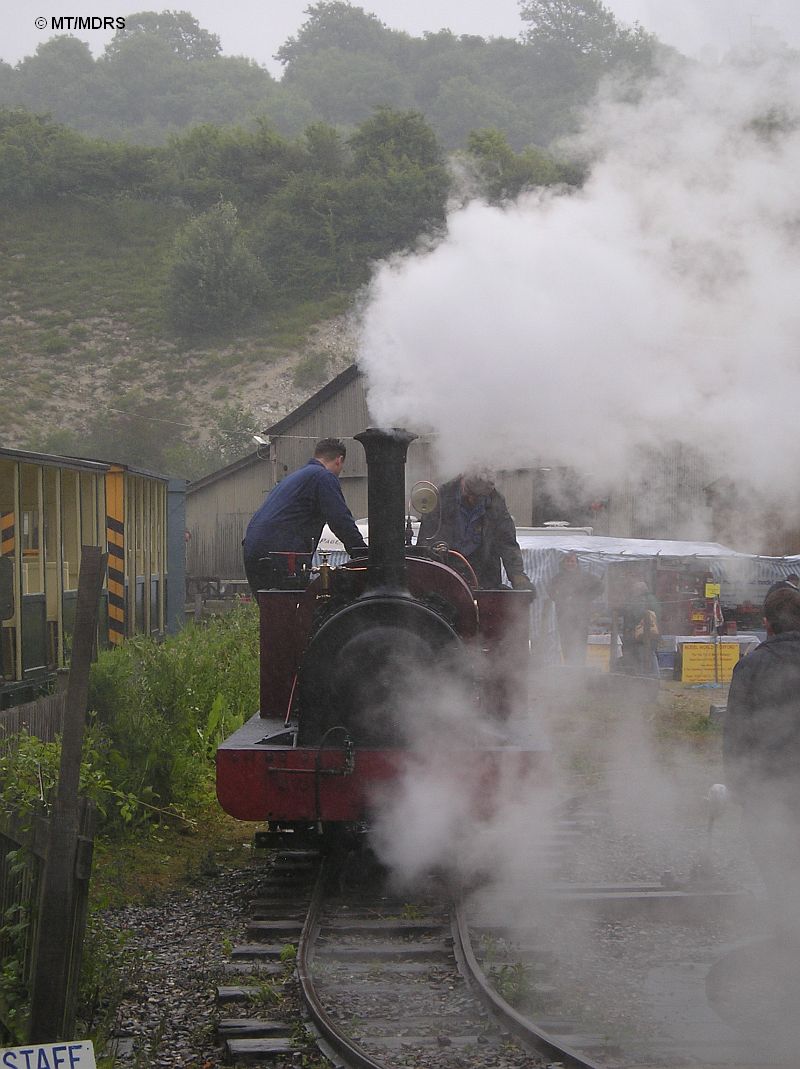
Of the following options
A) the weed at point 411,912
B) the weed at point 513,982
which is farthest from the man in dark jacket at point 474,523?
the weed at point 513,982

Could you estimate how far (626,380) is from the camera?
8.96 meters

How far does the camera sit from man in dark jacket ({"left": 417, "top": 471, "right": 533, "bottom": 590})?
26.1ft

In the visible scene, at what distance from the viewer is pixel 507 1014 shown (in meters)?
4.12

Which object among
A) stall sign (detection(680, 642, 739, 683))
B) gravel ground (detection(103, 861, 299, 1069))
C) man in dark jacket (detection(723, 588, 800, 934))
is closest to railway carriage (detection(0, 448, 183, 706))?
gravel ground (detection(103, 861, 299, 1069))

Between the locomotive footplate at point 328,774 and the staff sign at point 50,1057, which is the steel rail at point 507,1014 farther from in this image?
the staff sign at point 50,1057

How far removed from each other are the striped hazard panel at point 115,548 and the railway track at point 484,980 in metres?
7.78

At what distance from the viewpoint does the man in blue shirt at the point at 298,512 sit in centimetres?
713

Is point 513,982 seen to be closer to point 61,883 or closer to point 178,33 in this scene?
point 61,883

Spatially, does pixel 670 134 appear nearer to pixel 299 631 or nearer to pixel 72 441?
pixel 299 631

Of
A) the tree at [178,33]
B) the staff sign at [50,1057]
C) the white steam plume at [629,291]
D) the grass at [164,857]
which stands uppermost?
the tree at [178,33]

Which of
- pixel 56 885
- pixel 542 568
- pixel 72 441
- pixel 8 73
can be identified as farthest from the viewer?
pixel 8 73

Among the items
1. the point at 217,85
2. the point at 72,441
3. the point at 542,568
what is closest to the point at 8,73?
the point at 217,85

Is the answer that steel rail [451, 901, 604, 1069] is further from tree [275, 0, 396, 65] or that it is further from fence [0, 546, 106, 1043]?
tree [275, 0, 396, 65]

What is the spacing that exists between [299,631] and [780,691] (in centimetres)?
279
